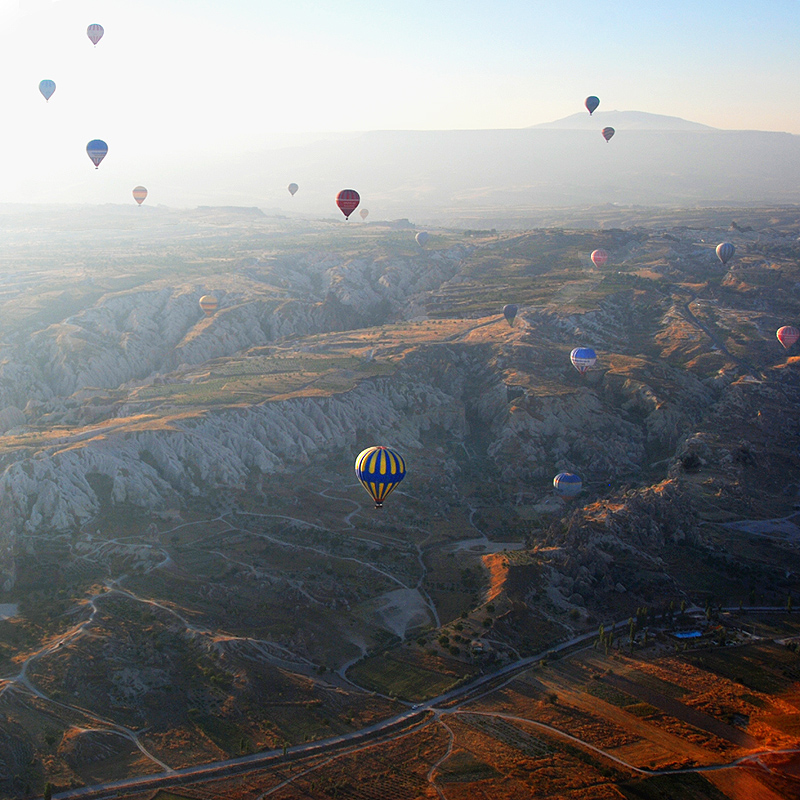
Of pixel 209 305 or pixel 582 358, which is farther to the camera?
pixel 209 305

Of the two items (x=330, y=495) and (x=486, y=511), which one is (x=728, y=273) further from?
(x=330, y=495)

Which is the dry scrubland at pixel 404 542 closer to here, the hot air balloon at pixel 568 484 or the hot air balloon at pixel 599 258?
the hot air balloon at pixel 568 484

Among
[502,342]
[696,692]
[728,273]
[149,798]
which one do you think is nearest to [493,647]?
[696,692]

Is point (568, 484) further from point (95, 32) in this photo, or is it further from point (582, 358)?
point (95, 32)

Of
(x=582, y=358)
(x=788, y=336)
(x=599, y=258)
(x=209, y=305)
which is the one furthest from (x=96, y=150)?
(x=788, y=336)

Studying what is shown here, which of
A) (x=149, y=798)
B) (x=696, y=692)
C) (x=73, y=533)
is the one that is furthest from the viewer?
(x=73, y=533)

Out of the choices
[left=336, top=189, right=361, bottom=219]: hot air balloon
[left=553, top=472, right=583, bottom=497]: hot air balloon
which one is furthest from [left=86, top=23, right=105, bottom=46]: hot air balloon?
[left=553, top=472, right=583, bottom=497]: hot air balloon

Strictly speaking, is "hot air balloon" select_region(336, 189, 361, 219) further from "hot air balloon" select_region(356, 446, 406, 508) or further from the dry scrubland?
"hot air balloon" select_region(356, 446, 406, 508)

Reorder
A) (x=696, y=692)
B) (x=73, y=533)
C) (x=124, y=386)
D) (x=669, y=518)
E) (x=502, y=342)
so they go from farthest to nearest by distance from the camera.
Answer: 1. (x=502, y=342)
2. (x=124, y=386)
3. (x=669, y=518)
4. (x=73, y=533)
5. (x=696, y=692)
